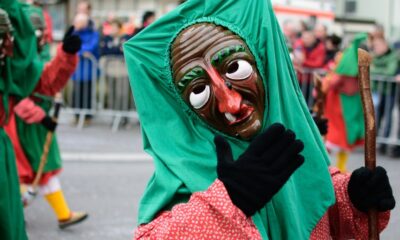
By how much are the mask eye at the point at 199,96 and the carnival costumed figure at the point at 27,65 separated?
2034mm

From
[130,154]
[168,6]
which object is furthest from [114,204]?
[168,6]

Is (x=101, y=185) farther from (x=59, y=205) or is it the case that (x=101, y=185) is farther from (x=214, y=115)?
(x=214, y=115)

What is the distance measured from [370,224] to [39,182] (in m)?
3.74

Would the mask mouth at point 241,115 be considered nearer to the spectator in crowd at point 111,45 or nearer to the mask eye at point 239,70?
the mask eye at point 239,70

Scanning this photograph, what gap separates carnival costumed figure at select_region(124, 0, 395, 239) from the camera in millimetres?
1834

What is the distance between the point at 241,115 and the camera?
1.88 meters

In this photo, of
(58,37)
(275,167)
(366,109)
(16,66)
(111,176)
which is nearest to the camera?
(275,167)

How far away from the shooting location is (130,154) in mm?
8797

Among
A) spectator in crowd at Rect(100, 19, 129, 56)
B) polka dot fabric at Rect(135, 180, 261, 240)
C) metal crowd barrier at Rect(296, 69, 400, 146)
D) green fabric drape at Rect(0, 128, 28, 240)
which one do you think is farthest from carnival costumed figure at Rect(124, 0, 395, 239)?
spectator in crowd at Rect(100, 19, 129, 56)

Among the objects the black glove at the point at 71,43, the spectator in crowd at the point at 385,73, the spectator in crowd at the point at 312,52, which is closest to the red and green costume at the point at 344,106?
the spectator in crowd at the point at 385,73

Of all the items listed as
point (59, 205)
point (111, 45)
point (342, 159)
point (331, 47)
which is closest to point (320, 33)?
point (331, 47)

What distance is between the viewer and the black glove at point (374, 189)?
6.57 ft

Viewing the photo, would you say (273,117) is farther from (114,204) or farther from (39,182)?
(114,204)

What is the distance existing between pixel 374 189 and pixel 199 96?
21.5 inches
